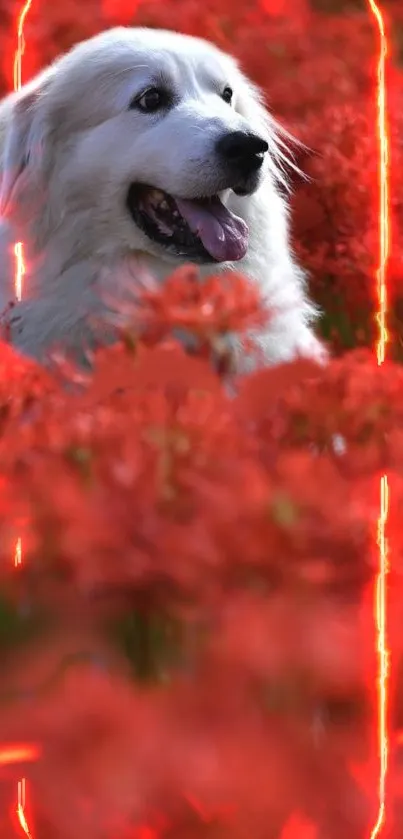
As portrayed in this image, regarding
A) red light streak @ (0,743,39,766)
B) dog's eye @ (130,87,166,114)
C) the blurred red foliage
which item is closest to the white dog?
dog's eye @ (130,87,166,114)

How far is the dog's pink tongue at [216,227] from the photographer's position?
75.0 inches

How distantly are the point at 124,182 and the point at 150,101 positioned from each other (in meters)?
0.16

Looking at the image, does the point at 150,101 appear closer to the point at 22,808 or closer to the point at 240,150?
the point at 240,150

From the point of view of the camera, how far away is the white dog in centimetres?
193

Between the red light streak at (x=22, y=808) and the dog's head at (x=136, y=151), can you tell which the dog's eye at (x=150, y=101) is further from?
the red light streak at (x=22, y=808)

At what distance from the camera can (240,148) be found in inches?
73.7

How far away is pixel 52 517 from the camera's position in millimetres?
575

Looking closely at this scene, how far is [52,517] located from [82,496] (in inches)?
0.9

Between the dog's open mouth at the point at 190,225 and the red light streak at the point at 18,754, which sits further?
the dog's open mouth at the point at 190,225

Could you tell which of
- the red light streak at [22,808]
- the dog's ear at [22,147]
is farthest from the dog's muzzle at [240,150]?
the red light streak at [22,808]

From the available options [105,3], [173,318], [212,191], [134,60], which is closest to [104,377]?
[173,318]

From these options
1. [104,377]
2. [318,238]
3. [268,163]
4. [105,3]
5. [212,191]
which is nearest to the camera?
[104,377]

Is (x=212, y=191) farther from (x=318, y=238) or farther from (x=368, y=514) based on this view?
(x=368, y=514)

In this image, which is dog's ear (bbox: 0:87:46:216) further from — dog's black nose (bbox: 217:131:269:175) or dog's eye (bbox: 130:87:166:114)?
dog's black nose (bbox: 217:131:269:175)
